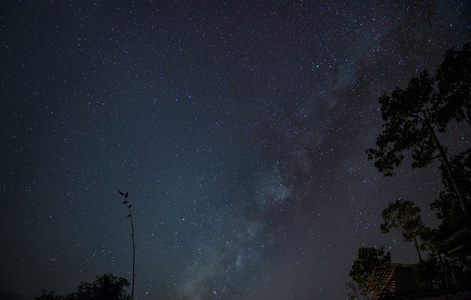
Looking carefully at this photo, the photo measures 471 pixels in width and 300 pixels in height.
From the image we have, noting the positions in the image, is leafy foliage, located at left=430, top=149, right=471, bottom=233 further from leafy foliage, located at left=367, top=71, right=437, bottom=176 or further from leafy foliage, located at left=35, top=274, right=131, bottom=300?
leafy foliage, located at left=35, top=274, right=131, bottom=300

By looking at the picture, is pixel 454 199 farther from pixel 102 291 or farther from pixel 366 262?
pixel 102 291

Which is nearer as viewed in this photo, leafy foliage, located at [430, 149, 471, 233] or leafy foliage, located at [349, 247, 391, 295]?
leafy foliage, located at [430, 149, 471, 233]

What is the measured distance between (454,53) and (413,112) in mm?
3248

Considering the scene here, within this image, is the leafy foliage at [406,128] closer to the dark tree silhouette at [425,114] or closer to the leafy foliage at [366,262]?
the dark tree silhouette at [425,114]

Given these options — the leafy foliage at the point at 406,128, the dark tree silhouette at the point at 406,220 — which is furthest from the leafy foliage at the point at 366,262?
the leafy foliage at the point at 406,128

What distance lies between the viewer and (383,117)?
14.6 metres

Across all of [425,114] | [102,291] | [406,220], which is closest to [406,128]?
[425,114]

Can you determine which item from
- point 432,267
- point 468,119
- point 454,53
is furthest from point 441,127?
point 432,267

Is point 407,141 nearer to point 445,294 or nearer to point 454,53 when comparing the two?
point 454,53

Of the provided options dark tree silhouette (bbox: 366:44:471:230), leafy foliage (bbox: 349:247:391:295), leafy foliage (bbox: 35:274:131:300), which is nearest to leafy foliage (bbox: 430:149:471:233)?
dark tree silhouette (bbox: 366:44:471:230)

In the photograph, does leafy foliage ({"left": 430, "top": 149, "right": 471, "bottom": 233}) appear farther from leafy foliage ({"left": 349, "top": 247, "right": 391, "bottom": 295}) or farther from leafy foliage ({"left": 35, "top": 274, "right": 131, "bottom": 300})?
leafy foliage ({"left": 35, "top": 274, "right": 131, "bottom": 300})

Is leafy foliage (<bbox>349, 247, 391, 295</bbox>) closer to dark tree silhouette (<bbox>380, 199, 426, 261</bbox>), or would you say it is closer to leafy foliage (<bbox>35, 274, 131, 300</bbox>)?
dark tree silhouette (<bbox>380, 199, 426, 261</bbox>)

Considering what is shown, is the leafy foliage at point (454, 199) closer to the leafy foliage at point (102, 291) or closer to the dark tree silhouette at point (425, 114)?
the dark tree silhouette at point (425, 114)

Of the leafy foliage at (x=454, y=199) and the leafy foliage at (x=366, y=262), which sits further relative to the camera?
the leafy foliage at (x=366, y=262)
